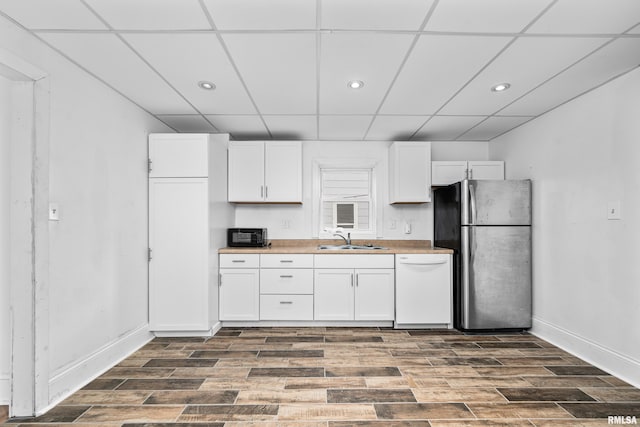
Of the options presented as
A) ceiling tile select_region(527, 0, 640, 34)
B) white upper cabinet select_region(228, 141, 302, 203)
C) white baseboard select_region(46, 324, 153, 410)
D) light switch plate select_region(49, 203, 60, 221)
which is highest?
ceiling tile select_region(527, 0, 640, 34)

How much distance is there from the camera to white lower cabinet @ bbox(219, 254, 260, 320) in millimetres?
3646

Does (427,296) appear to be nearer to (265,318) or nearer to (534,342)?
(534,342)

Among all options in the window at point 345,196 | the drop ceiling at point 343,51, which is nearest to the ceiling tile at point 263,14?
the drop ceiling at point 343,51

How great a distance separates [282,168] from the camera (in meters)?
3.99

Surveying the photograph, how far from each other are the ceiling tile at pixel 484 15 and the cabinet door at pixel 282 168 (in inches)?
91.1

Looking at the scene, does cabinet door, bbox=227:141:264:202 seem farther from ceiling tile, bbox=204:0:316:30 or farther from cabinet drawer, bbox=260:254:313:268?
ceiling tile, bbox=204:0:316:30

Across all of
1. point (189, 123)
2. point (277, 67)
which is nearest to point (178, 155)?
point (189, 123)

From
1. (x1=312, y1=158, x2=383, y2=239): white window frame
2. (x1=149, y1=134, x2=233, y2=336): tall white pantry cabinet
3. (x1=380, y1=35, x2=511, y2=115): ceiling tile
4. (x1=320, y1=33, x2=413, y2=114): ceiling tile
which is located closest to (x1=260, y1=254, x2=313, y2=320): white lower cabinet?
(x1=149, y1=134, x2=233, y2=336): tall white pantry cabinet

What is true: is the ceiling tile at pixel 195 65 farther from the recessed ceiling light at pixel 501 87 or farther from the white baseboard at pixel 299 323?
the white baseboard at pixel 299 323

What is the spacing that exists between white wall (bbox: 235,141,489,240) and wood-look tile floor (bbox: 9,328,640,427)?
148 cm

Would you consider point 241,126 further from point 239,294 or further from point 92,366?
point 92,366

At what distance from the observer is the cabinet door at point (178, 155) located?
329 cm

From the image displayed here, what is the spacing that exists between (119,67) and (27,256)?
1.39m

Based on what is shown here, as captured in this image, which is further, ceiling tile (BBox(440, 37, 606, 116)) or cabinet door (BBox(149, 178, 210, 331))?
cabinet door (BBox(149, 178, 210, 331))
